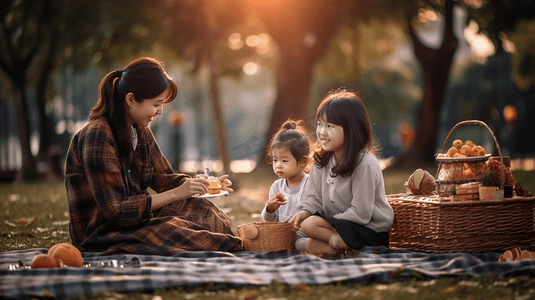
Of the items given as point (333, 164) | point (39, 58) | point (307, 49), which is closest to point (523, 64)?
point (307, 49)

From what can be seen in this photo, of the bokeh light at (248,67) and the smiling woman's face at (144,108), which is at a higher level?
the bokeh light at (248,67)

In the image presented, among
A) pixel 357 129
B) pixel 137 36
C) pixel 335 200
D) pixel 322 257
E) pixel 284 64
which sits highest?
pixel 137 36

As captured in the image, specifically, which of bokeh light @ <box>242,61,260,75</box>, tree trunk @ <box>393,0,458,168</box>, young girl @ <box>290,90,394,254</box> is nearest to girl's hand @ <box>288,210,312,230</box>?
young girl @ <box>290,90,394,254</box>

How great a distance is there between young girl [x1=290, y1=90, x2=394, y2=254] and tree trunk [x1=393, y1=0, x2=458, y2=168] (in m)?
12.9

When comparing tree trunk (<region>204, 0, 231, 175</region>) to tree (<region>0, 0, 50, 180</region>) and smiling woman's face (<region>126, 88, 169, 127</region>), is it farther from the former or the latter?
smiling woman's face (<region>126, 88, 169, 127</region>)

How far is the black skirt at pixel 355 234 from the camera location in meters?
4.45

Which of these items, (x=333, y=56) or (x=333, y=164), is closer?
(x=333, y=164)

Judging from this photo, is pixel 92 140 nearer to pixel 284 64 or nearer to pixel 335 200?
pixel 335 200

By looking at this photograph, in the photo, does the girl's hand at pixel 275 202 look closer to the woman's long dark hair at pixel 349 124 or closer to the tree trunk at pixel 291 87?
the woman's long dark hair at pixel 349 124

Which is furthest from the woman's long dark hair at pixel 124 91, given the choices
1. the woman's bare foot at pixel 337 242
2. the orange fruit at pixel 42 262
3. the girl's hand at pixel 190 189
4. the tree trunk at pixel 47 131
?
the tree trunk at pixel 47 131

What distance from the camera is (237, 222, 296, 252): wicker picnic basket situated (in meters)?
4.68

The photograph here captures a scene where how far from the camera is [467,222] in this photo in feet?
14.7

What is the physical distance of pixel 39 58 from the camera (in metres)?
21.8

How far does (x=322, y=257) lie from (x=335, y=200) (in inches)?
20.3
